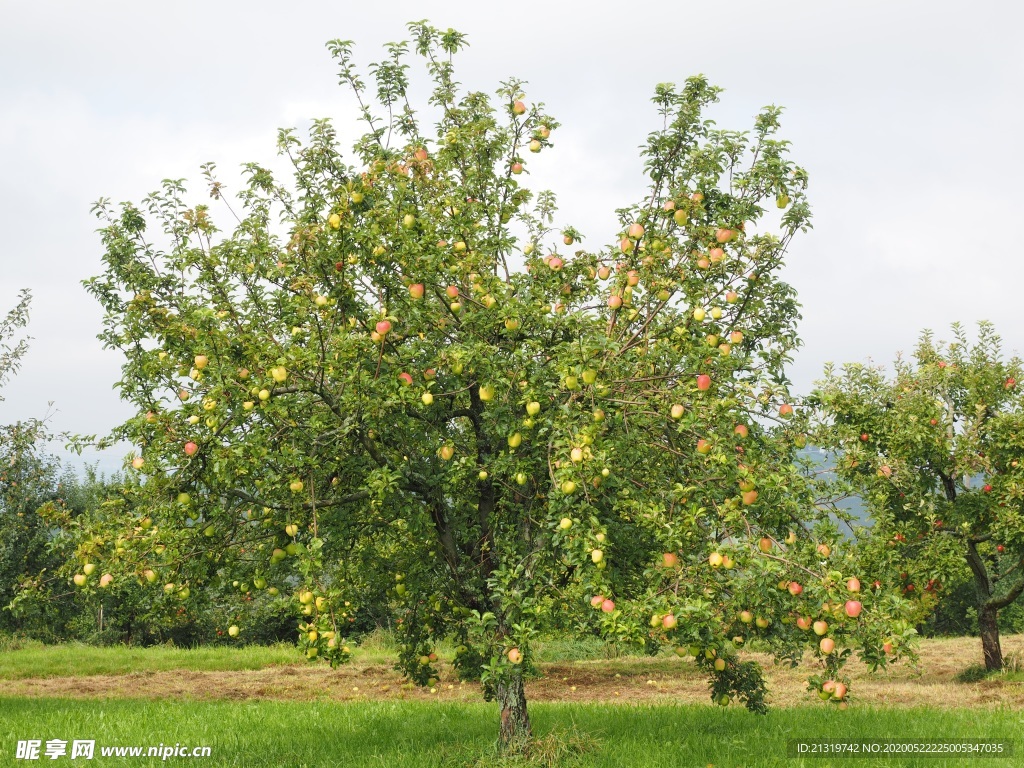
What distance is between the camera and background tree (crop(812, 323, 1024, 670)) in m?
13.7

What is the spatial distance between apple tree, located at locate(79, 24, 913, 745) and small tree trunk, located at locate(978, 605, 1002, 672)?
30.6 feet

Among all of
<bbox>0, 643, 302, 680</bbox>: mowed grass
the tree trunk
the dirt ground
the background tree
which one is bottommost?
the dirt ground

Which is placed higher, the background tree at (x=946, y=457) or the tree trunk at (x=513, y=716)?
the background tree at (x=946, y=457)

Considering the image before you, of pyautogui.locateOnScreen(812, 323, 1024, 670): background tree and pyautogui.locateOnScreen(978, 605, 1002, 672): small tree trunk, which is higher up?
pyautogui.locateOnScreen(812, 323, 1024, 670): background tree

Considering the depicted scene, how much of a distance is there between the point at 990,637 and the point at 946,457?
3.69 m

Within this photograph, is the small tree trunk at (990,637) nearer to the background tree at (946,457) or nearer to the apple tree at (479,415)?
the background tree at (946,457)

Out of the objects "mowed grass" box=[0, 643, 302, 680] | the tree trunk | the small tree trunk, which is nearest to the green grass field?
the tree trunk

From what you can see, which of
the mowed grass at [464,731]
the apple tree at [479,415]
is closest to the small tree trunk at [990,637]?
the mowed grass at [464,731]

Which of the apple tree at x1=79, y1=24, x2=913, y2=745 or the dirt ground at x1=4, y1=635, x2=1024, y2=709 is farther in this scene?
the dirt ground at x1=4, y1=635, x2=1024, y2=709

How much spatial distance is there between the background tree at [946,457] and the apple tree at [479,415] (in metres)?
7.08

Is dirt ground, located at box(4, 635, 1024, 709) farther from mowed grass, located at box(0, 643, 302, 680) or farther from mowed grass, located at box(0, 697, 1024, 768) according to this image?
mowed grass, located at box(0, 697, 1024, 768)

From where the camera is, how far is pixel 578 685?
15422 mm

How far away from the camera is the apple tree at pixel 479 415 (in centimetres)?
595

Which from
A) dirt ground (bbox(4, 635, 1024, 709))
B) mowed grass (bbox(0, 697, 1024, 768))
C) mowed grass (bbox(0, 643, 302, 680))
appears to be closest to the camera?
mowed grass (bbox(0, 697, 1024, 768))
